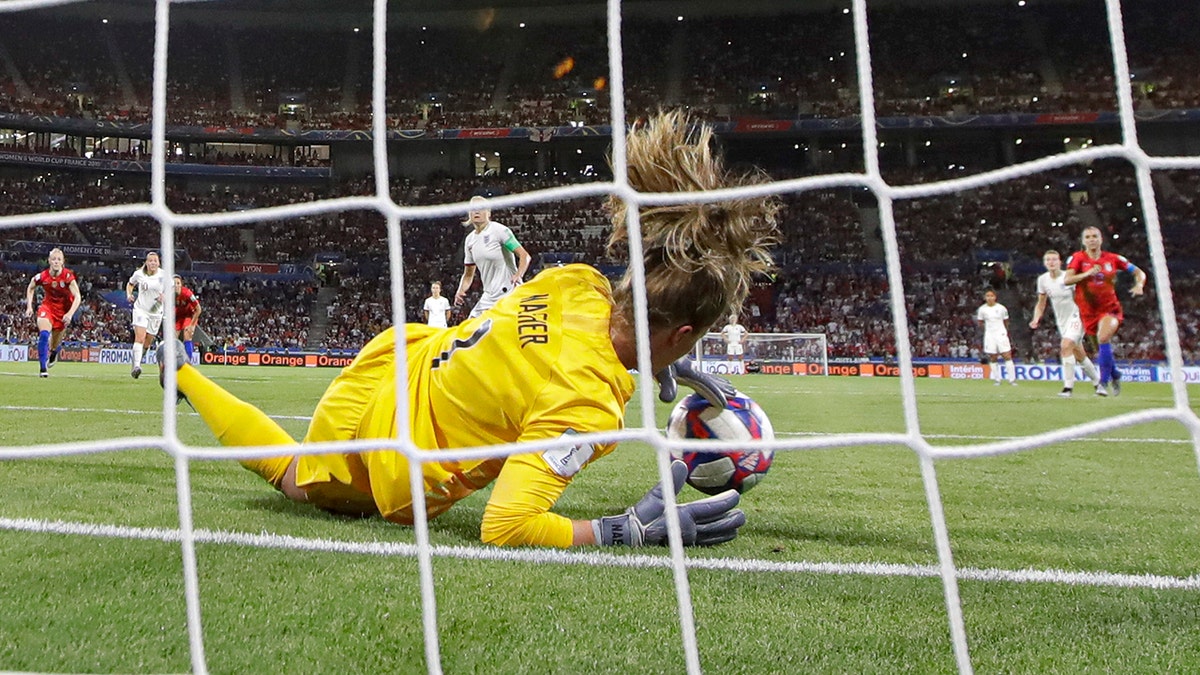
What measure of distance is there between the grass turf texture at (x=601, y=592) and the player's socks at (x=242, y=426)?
0.37 ft

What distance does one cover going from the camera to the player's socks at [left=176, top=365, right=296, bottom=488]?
279cm

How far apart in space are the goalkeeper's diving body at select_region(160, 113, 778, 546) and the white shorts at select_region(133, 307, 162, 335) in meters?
9.12

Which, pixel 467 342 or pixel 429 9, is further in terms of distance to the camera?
pixel 429 9

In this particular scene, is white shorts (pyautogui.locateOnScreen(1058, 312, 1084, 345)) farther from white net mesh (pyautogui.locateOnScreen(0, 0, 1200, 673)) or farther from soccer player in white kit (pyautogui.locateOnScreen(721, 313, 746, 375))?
white net mesh (pyautogui.locateOnScreen(0, 0, 1200, 673))

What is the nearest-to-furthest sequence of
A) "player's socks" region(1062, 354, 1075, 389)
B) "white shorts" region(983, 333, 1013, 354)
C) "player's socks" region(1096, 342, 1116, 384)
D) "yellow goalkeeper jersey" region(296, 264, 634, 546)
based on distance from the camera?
"yellow goalkeeper jersey" region(296, 264, 634, 546)
"player's socks" region(1096, 342, 1116, 384)
"player's socks" region(1062, 354, 1075, 389)
"white shorts" region(983, 333, 1013, 354)

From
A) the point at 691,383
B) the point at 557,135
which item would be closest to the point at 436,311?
the point at 691,383

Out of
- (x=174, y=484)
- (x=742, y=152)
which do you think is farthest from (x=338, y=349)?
(x=174, y=484)

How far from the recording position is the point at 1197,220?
75.3 ft

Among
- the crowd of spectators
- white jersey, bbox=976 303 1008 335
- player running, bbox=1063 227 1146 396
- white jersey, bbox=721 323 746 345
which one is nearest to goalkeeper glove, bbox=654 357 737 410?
player running, bbox=1063 227 1146 396

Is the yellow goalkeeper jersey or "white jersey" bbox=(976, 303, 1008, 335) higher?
"white jersey" bbox=(976, 303, 1008, 335)

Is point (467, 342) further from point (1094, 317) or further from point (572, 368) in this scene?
point (1094, 317)

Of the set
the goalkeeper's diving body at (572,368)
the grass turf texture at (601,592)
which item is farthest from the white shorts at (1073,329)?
the goalkeeper's diving body at (572,368)

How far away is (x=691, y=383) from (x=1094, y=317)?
7.47 metres

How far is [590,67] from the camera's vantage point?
1110 inches
